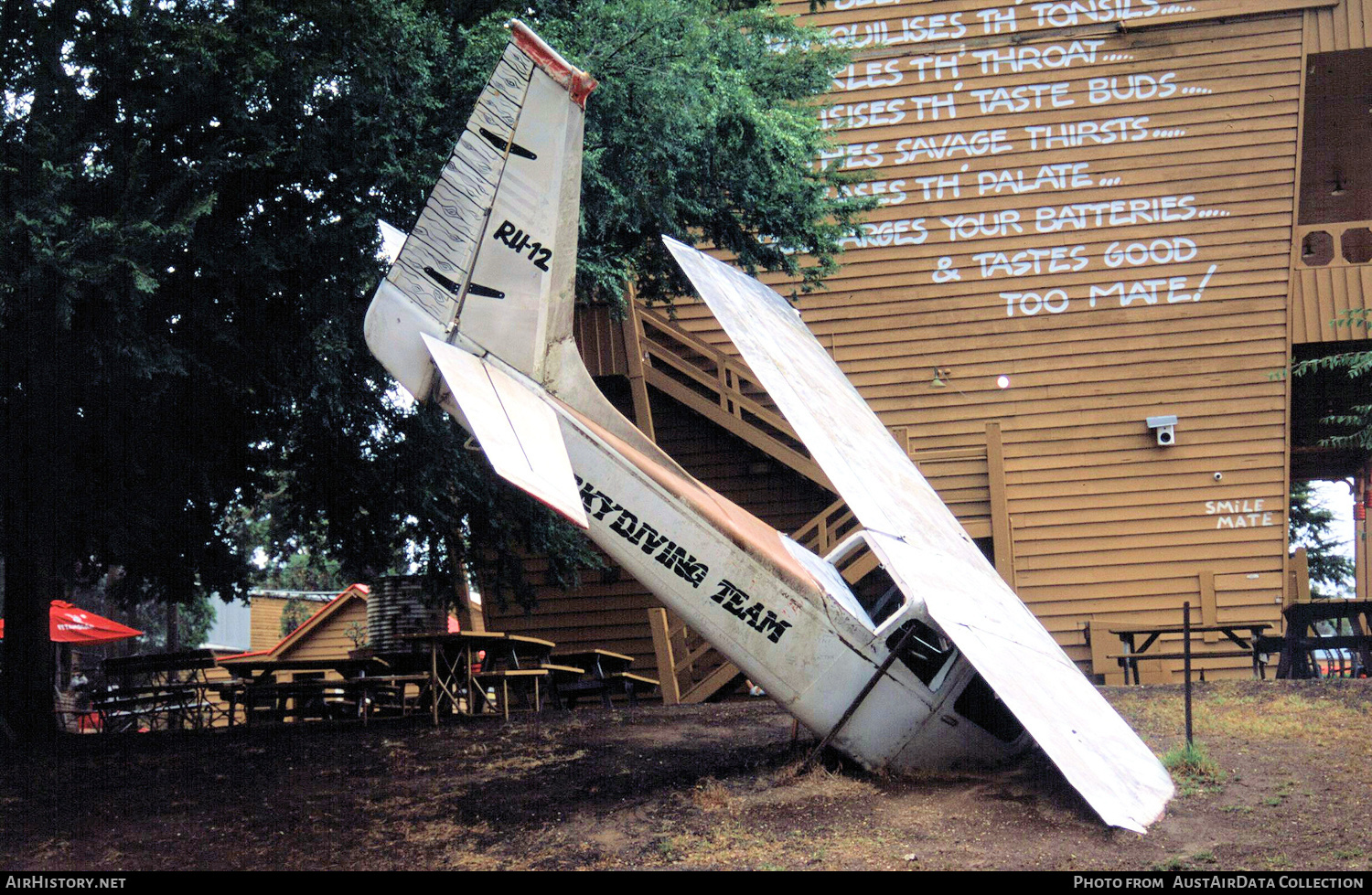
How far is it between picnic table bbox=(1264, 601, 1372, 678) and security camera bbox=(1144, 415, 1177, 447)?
3.02 meters

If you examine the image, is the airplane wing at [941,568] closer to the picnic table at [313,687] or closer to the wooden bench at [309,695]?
the picnic table at [313,687]

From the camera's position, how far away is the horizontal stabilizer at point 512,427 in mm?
6004

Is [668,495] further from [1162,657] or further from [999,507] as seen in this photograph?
[999,507]

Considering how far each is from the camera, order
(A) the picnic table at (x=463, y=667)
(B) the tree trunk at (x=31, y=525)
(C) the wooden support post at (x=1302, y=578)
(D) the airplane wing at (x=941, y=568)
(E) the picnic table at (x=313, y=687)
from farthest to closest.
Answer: (C) the wooden support post at (x=1302, y=578) < (A) the picnic table at (x=463, y=667) < (E) the picnic table at (x=313, y=687) < (B) the tree trunk at (x=31, y=525) < (D) the airplane wing at (x=941, y=568)

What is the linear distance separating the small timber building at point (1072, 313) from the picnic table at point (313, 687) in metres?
4.46

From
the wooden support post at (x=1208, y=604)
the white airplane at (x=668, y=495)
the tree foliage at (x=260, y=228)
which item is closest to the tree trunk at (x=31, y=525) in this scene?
the tree foliage at (x=260, y=228)

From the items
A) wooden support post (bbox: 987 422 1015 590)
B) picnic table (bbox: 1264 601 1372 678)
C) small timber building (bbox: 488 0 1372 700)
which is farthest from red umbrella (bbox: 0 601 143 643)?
picnic table (bbox: 1264 601 1372 678)

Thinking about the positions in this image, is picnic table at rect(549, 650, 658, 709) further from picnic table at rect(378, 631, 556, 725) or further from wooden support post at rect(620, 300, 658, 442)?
wooden support post at rect(620, 300, 658, 442)

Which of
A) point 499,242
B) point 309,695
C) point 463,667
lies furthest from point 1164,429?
point 309,695

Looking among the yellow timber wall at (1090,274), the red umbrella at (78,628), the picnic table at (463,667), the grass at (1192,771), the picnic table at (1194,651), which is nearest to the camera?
the grass at (1192,771)

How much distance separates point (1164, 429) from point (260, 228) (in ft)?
41.1

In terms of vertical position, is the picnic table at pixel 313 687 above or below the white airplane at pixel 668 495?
below

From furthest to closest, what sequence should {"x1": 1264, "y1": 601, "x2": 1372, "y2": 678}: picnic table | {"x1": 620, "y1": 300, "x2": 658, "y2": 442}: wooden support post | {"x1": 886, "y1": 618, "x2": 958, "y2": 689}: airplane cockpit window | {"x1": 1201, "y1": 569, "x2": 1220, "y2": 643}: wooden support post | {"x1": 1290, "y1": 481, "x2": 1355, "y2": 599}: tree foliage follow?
Result: 1. {"x1": 1290, "y1": 481, "x2": 1355, "y2": 599}: tree foliage
2. {"x1": 620, "y1": 300, "x2": 658, "y2": 442}: wooden support post
3. {"x1": 1201, "y1": 569, "x2": 1220, "y2": 643}: wooden support post
4. {"x1": 1264, "y1": 601, "x2": 1372, "y2": 678}: picnic table
5. {"x1": 886, "y1": 618, "x2": 958, "y2": 689}: airplane cockpit window

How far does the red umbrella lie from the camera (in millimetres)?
19047
